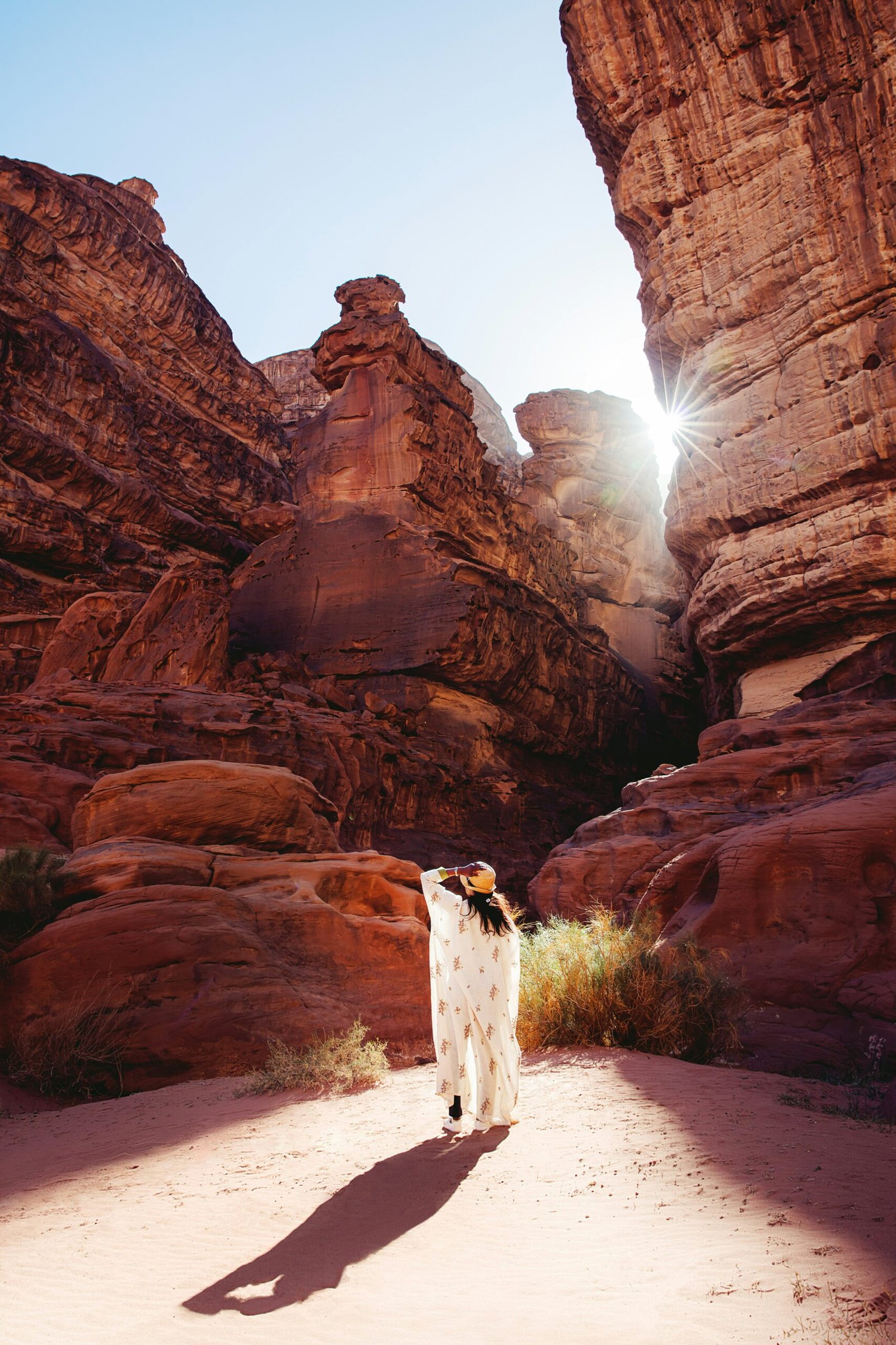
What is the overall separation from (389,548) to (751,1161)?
2980 cm

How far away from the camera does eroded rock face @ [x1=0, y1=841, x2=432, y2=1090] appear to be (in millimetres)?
7996

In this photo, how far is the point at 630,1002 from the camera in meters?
7.66

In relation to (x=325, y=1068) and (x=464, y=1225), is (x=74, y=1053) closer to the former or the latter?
(x=325, y=1068)

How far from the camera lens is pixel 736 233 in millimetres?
25062

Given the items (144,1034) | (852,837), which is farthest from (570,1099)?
(852,837)

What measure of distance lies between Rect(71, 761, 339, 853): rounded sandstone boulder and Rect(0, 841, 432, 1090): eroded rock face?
3.49 ft

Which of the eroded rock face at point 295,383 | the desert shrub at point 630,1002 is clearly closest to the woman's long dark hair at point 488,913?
the desert shrub at point 630,1002

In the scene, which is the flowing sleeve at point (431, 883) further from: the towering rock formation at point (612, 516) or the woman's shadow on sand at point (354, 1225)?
the towering rock formation at point (612, 516)

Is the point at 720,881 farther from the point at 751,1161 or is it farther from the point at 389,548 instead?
the point at 389,548

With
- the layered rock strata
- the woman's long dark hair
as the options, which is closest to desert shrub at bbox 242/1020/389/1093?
the woman's long dark hair

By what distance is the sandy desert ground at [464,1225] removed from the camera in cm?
297

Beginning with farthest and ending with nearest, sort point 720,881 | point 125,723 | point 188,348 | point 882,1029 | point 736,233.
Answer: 1. point 188,348
2. point 736,233
3. point 125,723
4. point 720,881
5. point 882,1029

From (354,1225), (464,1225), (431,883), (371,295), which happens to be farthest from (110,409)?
(464,1225)

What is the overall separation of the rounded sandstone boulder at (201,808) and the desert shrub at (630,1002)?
4.88 metres
